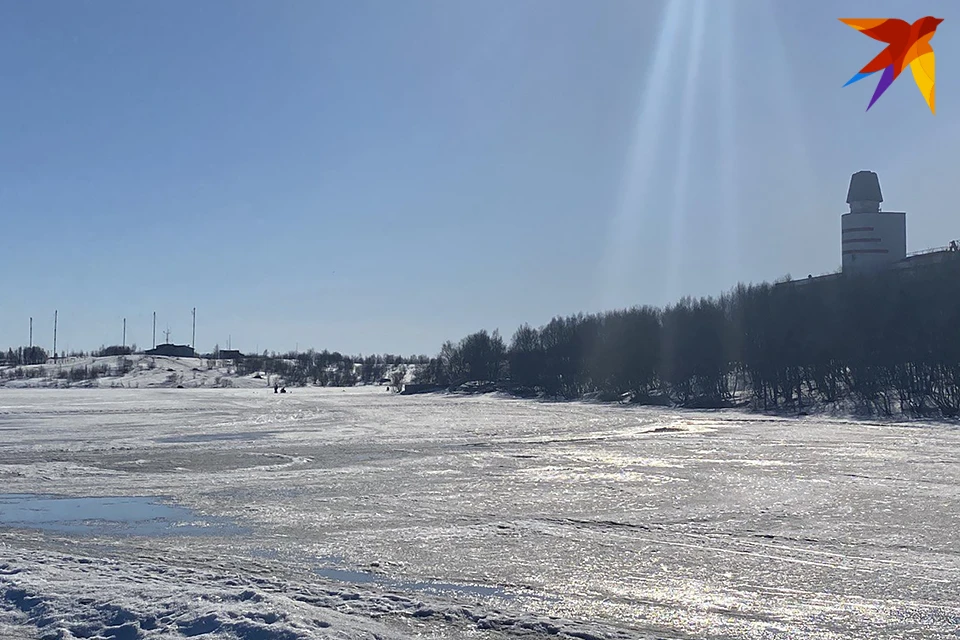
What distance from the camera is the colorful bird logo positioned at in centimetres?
535

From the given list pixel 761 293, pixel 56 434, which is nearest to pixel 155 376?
pixel 761 293

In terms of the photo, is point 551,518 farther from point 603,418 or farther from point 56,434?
point 603,418

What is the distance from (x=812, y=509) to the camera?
14000mm

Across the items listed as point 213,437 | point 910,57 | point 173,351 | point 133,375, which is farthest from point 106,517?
point 173,351

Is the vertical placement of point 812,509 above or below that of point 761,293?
below

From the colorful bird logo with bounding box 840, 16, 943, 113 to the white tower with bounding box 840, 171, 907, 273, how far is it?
64.2 metres

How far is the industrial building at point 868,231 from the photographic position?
65875 mm

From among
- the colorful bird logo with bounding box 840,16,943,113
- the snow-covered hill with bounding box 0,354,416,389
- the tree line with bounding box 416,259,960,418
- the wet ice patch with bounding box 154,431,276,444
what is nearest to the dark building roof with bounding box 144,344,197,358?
the snow-covered hill with bounding box 0,354,416,389

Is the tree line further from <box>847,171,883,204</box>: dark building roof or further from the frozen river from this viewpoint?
the frozen river

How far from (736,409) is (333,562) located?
48.5m

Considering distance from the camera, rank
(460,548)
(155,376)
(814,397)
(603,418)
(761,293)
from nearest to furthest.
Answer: (460,548), (603,418), (814,397), (761,293), (155,376)

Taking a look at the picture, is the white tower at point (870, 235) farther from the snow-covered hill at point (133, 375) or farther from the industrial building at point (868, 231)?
the snow-covered hill at point (133, 375)

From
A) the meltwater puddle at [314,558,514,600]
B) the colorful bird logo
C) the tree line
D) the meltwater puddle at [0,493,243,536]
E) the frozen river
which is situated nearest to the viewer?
the colorful bird logo

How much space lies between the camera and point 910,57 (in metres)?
5.36
